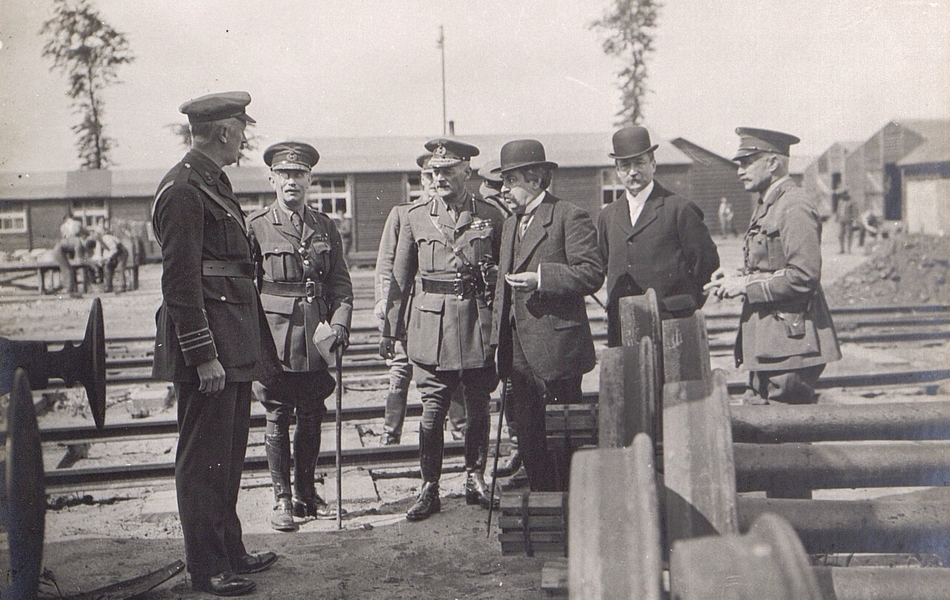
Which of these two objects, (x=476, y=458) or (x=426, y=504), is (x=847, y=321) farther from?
(x=426, y=504)

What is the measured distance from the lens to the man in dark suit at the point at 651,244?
15.6 ft

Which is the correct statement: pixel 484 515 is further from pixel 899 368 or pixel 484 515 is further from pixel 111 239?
pixel 111 239

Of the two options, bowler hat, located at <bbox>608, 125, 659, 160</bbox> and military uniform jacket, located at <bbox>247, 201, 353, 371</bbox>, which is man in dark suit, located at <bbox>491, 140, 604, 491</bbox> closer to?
bowler hat, located at <bbox>608, 125, 659, 160</bbox>

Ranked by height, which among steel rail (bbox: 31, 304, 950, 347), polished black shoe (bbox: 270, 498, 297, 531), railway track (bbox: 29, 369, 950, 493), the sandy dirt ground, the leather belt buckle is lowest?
the sandy dirt ground

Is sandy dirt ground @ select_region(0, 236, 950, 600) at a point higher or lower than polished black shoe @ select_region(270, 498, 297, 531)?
lower

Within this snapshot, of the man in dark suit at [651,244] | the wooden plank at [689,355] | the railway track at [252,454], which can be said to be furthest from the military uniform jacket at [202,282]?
the man in dark suit at [651,244]

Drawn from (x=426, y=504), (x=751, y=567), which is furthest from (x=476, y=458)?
(x=751, y=567)

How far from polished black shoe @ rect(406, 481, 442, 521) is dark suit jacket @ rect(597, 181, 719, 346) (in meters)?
1.43

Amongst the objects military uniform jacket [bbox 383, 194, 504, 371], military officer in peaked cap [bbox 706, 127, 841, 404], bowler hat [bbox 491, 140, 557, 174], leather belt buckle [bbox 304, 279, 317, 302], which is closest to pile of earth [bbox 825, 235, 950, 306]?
military officer in peaked cap [bbox 706, 127, 841, 404]

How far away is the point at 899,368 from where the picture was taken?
8898 mm

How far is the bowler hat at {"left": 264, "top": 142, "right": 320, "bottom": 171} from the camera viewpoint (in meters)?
4.68

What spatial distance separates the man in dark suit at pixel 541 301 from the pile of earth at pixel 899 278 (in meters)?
12.5

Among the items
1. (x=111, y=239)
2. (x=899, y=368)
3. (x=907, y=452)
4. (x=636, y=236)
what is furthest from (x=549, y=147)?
(x=907, y=452)

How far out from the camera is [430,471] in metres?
4.73
